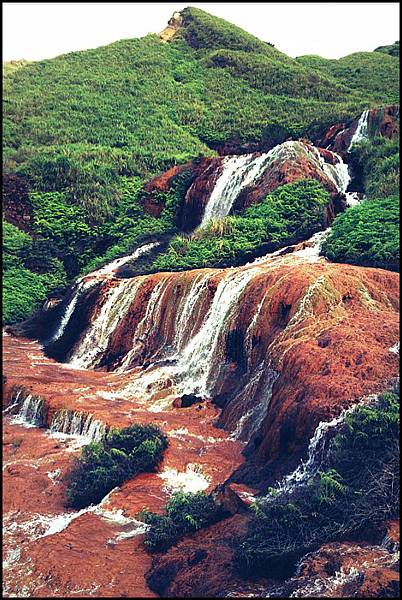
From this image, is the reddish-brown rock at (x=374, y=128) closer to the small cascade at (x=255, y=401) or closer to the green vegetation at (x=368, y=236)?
the green vegetation at (x=368, y=236)

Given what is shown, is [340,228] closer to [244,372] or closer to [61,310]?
[244,372]

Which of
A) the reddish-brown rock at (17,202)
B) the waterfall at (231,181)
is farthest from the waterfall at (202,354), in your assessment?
the reddish-brown rock at (17,202)

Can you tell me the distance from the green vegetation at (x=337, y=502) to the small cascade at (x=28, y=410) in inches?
241

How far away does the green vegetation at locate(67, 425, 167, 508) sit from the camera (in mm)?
9648

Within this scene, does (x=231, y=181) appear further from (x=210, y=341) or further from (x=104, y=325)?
(x=210, y=341)

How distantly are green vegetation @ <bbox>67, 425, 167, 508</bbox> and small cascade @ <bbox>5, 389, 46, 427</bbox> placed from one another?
2215 millimetres

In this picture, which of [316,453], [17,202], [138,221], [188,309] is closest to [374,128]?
[138,221]

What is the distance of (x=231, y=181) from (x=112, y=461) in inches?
642

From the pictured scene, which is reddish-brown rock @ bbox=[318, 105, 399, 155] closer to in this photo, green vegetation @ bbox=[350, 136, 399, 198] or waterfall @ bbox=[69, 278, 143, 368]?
green vegetation @ bbox=[350, 136, 399, 198]

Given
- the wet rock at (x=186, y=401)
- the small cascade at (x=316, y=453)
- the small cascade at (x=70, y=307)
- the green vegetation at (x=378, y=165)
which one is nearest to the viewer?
the small cascade at (x=316, y=453)

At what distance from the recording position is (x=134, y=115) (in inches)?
1634

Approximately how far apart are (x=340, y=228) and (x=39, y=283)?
1244cm

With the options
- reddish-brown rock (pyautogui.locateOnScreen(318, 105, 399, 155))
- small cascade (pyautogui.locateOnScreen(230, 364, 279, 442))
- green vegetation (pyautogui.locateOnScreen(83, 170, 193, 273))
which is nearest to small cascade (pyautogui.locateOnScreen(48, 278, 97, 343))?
green vegetation (pyautogui.locateOnScreen(83, 170, 193, 273))

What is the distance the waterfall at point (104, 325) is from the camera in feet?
56.8
